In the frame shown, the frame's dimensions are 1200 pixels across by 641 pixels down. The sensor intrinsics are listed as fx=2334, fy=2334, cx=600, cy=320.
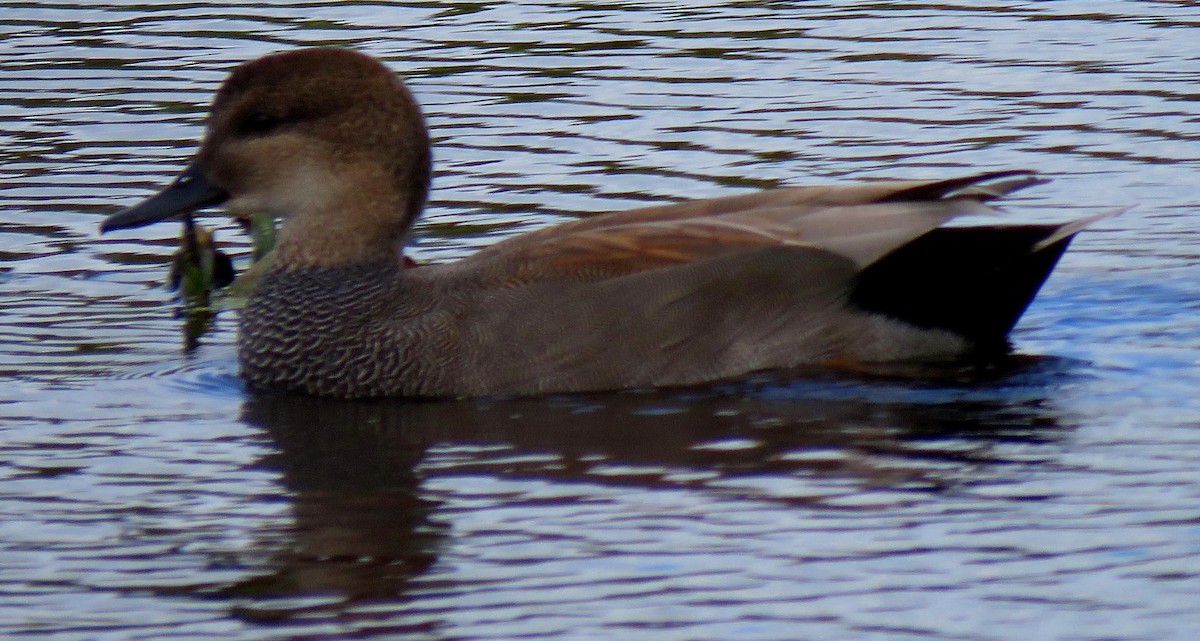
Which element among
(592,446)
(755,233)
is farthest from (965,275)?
(592,446)

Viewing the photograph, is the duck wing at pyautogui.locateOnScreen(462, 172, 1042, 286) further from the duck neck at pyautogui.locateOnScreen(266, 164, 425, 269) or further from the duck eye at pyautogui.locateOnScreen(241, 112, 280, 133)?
the duck eye at pyautogui.locateOnScreen(241, 112, 280, 133)

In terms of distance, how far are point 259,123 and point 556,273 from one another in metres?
1.26

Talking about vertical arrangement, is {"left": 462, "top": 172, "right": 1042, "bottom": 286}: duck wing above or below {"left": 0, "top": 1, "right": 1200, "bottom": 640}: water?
above

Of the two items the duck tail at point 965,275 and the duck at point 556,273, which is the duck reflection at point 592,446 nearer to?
the duck at point 556,273

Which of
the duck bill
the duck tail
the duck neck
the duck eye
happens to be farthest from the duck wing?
the duck bill

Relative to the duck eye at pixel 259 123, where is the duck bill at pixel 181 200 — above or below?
below

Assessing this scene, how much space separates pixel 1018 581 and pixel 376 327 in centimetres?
309

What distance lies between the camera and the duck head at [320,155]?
27.9 ft

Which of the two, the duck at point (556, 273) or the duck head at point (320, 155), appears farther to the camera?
the duck head at point (320, 155)

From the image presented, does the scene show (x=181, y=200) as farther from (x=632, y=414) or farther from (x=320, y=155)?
(x=632, y=414)

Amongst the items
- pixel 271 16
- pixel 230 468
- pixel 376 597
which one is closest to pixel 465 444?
pixel 230 468

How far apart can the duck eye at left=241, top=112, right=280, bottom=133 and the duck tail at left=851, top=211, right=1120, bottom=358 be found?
2211 millimetres

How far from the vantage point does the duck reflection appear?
6.49 metres

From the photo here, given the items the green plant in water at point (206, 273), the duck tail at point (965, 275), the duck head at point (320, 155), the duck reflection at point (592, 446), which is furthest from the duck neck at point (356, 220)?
the duck tail at point (965, 275)
